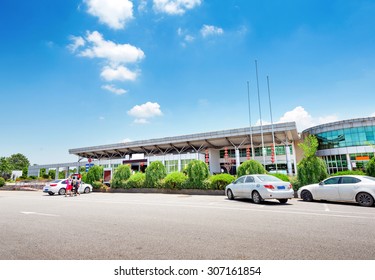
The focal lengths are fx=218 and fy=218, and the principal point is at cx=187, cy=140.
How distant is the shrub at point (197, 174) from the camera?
1922 centimetres

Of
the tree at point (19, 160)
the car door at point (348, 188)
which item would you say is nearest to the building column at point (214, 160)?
the car door at point (348, 188)

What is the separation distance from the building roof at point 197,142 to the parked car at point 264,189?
948 inches

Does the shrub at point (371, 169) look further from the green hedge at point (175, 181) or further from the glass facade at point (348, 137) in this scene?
the glass facade at point (348, 137)

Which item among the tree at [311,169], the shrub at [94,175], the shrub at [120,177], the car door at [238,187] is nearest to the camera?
the car door at [238,187]

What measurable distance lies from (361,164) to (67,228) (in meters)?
42.8

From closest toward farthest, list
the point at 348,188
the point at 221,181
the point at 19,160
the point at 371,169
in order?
the point at 348,188, the point at 371,169, the point at 221,181, the point at 19,160

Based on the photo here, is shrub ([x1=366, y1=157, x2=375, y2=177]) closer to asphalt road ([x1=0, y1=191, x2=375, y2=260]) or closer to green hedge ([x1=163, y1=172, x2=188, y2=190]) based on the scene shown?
asphalt road ([x1=0, y1=191, x2=375, y2=260])

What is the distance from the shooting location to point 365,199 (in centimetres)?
971

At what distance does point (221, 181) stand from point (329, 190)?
8223 millimetres

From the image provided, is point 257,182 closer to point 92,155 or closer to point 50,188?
point 50,188

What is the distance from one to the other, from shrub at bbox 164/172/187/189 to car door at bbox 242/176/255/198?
8.63 m

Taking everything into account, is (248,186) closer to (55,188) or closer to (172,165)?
(55,188)

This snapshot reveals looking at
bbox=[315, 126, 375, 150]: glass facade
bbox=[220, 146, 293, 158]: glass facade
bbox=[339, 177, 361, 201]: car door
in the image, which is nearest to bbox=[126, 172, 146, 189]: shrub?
bbox=[339, 177, 361, 201]: car door

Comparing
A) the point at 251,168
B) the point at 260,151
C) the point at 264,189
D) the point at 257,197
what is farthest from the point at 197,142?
the point at 264,189
